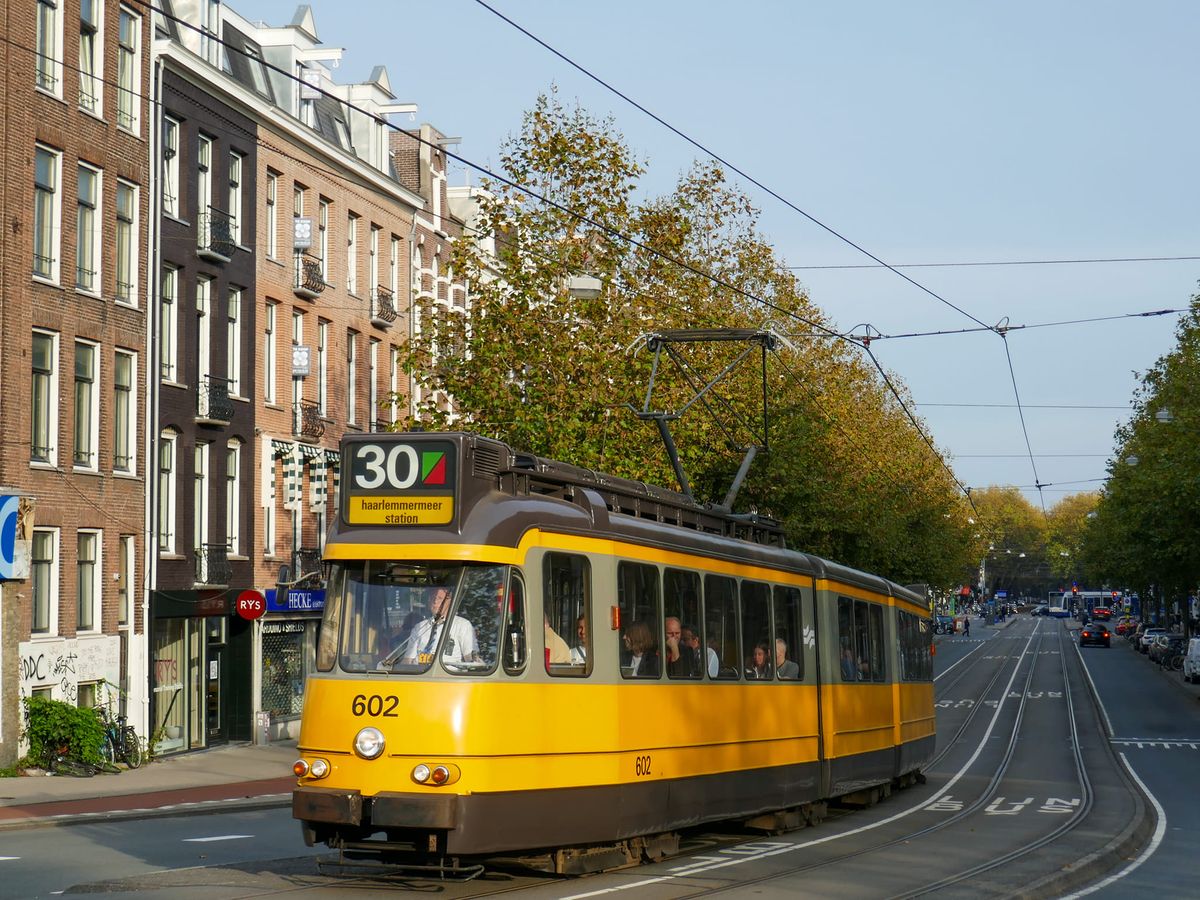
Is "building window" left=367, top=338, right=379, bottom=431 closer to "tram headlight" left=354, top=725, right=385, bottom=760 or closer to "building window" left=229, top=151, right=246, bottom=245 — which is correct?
"building window" left=229, top=151, right=246, bottom=245

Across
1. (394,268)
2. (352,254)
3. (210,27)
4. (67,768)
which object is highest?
(210,27)

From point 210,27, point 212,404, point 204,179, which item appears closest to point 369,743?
point 212,404

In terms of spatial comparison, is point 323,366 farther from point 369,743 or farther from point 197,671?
point 369,743

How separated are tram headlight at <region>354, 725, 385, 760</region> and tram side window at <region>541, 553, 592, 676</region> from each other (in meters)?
1.48

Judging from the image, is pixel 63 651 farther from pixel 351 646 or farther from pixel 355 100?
pixel 355 100

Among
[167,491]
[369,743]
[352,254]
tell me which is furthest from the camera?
[352,254]

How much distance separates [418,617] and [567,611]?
1350 millimetres

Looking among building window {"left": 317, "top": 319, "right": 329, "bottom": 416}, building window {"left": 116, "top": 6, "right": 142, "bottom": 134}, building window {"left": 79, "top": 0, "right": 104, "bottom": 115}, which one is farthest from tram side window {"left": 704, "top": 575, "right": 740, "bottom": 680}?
building window {"left": 317, "top": 319, "right": 329, "bottom": 416}

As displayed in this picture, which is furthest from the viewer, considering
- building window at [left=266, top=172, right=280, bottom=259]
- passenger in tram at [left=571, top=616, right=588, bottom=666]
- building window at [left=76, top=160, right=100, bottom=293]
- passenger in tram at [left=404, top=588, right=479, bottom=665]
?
building window at [left=266, top=172, right=280, bottom=259]

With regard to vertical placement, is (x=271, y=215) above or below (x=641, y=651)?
above

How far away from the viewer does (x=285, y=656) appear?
40.1 metres

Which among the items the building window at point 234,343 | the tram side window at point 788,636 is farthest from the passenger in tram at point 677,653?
the building window at point 234,343

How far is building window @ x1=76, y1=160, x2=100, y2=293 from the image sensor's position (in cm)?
3186

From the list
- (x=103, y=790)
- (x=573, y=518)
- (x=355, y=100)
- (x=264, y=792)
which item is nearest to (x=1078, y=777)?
(x=264, y=792)
